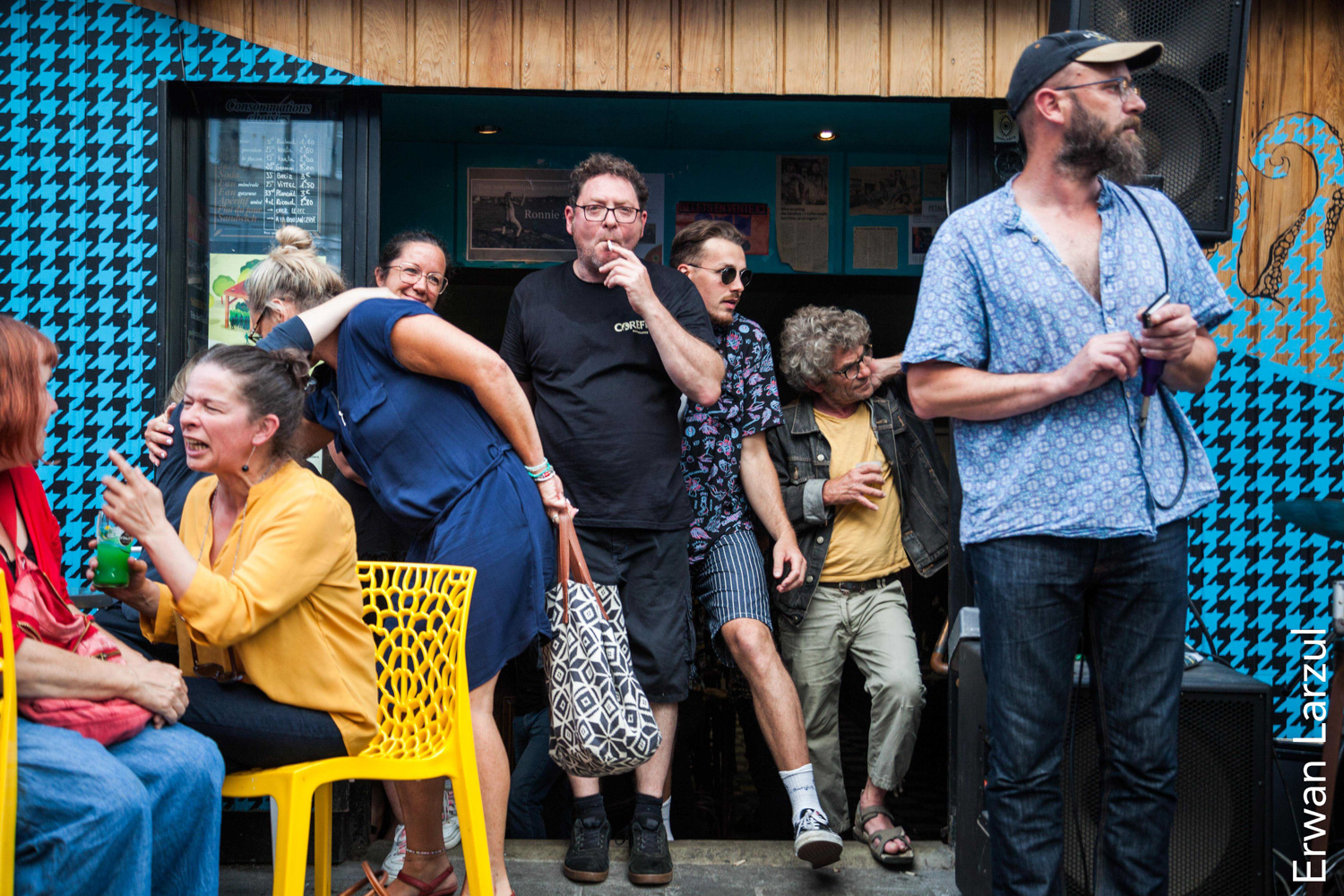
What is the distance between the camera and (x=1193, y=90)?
2768mm

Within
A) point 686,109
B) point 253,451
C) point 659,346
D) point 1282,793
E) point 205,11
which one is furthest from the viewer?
point 686,109

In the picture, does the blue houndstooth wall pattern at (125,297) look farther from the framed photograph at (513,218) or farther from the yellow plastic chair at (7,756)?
the yellow plastic chair at (7,756)

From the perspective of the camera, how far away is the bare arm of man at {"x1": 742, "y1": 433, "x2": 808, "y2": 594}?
11.3 feet

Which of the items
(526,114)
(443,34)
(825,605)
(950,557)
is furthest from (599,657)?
(526,114)

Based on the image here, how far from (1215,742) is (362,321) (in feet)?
7.21

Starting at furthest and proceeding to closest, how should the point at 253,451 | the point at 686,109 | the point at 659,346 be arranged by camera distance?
the point at 686,109 < the point at 659,346 < the point at 253,451

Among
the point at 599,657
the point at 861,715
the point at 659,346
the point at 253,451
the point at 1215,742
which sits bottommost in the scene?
the point at 861,715

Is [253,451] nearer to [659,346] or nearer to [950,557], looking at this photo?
[659,346]

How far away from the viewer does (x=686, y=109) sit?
436 cm

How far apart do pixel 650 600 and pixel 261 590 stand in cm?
131

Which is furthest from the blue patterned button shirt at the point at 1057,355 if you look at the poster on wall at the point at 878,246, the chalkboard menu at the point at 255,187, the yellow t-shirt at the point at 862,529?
the poster on wall at the point at 878,246

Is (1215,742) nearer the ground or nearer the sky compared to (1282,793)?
nearer the sky

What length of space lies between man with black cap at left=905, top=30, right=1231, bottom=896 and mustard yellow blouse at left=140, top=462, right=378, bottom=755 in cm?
122

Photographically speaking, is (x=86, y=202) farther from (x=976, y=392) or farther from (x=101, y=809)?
(x=976, y=392)
